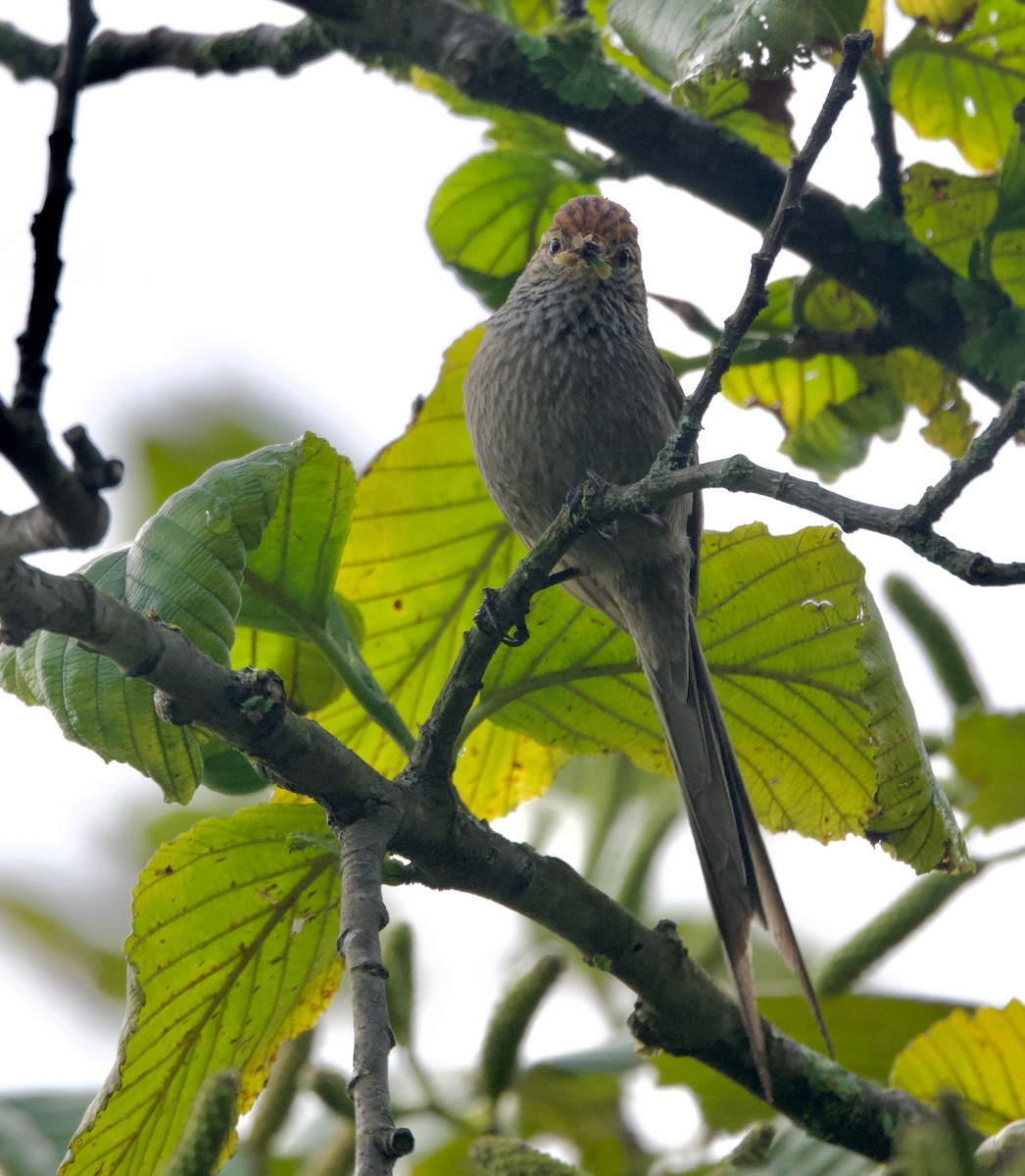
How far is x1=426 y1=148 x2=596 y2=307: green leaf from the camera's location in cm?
378

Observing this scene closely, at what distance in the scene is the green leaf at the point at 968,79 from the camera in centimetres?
357

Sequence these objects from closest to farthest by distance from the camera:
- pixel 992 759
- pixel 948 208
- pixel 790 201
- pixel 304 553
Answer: pixel 790 201
pixel 304 553
pixel 992 759
pixel 948 208

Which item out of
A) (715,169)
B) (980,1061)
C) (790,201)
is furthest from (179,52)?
(980,1061)

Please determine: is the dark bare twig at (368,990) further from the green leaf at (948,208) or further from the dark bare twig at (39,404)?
the green leaf at (948,208)

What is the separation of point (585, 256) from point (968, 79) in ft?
3.77

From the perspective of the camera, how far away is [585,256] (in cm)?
396

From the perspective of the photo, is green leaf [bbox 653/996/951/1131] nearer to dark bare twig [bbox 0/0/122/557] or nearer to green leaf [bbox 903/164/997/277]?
green leaf [bbox 903/164/997/277]

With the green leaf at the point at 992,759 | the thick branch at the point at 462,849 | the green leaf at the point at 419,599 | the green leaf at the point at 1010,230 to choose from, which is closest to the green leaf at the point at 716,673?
the green leaf at the point at 419,599

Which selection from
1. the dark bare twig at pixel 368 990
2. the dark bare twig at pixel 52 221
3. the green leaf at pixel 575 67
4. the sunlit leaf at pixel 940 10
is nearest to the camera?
the dark bare twig at pixel 52 221

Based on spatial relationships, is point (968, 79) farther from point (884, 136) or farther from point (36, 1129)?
point (36, 1129)

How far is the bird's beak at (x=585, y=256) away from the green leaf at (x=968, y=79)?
92 centimetres

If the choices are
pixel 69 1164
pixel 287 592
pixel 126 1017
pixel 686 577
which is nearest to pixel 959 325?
pixel 686 577

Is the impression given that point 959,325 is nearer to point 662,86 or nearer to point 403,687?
point 662,86

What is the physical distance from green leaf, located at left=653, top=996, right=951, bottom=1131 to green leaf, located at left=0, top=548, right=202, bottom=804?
1521mm
